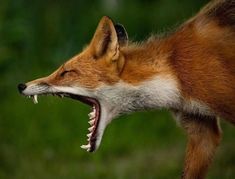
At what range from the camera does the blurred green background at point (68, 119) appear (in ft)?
44.9

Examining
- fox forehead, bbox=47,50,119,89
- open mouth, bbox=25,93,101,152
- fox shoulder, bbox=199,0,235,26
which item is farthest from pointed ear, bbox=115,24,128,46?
fox shoulder, bbox=199,0,235,26

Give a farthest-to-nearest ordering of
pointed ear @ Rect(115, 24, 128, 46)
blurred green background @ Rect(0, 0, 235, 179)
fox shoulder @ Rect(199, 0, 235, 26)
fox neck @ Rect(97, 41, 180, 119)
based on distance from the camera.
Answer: blurred green background @ Rect(0, 0, 235, 179)
pointed ear @ Rect(115, 24, 128, 46)
fox shoulder @ Rect(199, 0, 235, 26)
fox neck @ Rect(97, 41, 180, 119)

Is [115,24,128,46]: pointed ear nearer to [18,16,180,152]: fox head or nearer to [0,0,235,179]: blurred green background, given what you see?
[18,16,180,152]: fox head

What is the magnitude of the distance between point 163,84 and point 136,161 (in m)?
4.64

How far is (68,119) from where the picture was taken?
625 inches

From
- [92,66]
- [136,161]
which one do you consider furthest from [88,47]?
[136,161]

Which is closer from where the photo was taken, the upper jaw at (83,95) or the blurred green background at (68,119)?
the upper jaw at (83,95)

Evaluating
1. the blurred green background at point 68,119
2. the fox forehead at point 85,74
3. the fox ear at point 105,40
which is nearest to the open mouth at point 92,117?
the fox forehead at point 85,74

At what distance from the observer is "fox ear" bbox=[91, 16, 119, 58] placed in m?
9.35

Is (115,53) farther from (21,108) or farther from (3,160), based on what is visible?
(21,108)

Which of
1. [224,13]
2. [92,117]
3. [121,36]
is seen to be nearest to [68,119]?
[121,36]

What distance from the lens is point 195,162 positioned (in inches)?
386

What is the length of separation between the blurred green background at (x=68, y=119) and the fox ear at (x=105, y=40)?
8.98 ft

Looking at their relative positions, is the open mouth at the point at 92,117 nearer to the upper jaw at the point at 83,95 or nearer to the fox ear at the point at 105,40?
the upper jaw at the point at 83,95
